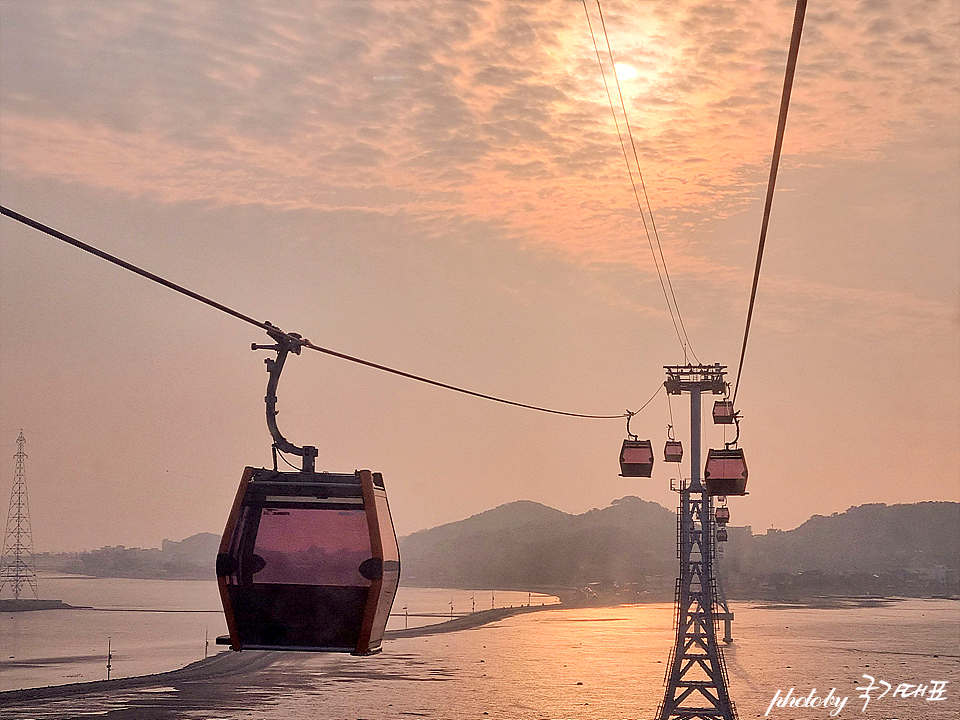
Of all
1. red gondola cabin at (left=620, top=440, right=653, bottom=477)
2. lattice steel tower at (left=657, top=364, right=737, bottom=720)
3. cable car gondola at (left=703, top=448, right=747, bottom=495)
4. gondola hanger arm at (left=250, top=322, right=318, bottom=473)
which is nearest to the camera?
gondola hanger arm at (left=250, top=322, right=318, bottom=473)

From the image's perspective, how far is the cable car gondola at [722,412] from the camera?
39.6m

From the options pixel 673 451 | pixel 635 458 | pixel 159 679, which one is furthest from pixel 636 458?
pixel 159 679

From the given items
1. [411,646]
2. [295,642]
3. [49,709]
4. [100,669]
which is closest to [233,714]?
[49,709]

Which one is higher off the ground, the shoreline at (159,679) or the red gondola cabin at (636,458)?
the red gondola cabin at (636,458)

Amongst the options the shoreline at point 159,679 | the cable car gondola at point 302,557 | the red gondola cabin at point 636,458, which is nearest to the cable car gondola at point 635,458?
the red gondola cabin at point 636,458

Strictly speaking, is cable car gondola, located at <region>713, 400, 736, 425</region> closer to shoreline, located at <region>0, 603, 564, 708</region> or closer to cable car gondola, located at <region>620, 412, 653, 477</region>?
cable car gondola, located at <region>620, 412, 653, 477</region>

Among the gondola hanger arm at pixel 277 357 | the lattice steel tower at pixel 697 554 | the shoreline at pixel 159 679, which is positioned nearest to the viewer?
the gondola hanger arm at pixel 277 357

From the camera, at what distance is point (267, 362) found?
374 inches

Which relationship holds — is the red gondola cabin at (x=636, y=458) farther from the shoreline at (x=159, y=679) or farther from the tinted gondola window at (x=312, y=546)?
the shoreline at (x=159, y=679)

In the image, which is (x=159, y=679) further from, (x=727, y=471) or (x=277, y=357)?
(x=277, y=357)

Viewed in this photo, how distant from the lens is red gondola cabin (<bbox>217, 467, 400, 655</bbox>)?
9508mm

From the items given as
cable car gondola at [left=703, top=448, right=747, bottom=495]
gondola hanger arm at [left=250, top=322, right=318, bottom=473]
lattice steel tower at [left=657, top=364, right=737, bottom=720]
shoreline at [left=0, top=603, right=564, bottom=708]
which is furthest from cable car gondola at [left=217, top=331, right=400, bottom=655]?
shoreline at [left=0, top=603, right=564, bottom=708]

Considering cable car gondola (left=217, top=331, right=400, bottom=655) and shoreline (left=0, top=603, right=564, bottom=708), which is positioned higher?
cable car gondola (left=217, top=331, right=400, bottom=655)

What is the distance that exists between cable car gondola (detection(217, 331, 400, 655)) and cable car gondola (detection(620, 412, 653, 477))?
20.0 metres
